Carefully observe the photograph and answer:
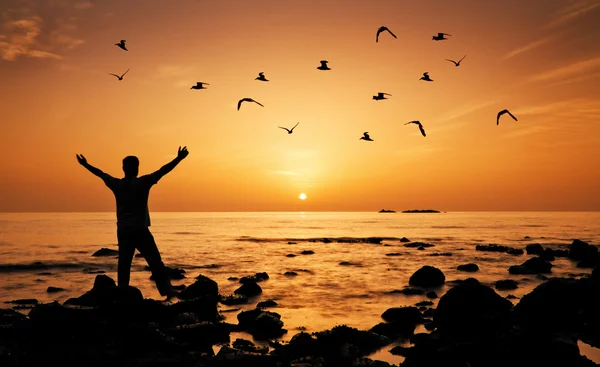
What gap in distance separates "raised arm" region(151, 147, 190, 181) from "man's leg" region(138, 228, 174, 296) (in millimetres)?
1290

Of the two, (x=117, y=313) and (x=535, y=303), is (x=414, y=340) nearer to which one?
(x=535, y=303)

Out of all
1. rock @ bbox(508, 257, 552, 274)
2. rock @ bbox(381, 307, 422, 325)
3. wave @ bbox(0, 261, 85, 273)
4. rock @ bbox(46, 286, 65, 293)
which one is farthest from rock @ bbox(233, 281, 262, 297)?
wave @ bbox(0, 261, 85, 273)

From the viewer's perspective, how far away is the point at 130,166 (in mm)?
9656

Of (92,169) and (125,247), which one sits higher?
(92,169)

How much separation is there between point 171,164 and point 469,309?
9627 millimetres

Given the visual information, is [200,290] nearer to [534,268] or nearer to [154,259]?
[154,259]

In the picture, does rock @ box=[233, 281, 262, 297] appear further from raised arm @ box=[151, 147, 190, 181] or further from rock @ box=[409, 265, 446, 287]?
raised arm @ box=[151, 147, 190, 181]

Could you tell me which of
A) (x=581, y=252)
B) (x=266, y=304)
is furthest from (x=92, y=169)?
(x=581, y=252)

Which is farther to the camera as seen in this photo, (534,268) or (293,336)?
(534,268)

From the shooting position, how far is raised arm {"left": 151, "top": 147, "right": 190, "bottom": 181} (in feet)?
30.0

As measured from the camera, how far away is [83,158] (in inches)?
386

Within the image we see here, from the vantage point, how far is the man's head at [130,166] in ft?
31.6

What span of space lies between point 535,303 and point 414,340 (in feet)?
13.6

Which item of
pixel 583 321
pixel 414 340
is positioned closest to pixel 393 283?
pixel 583 321
